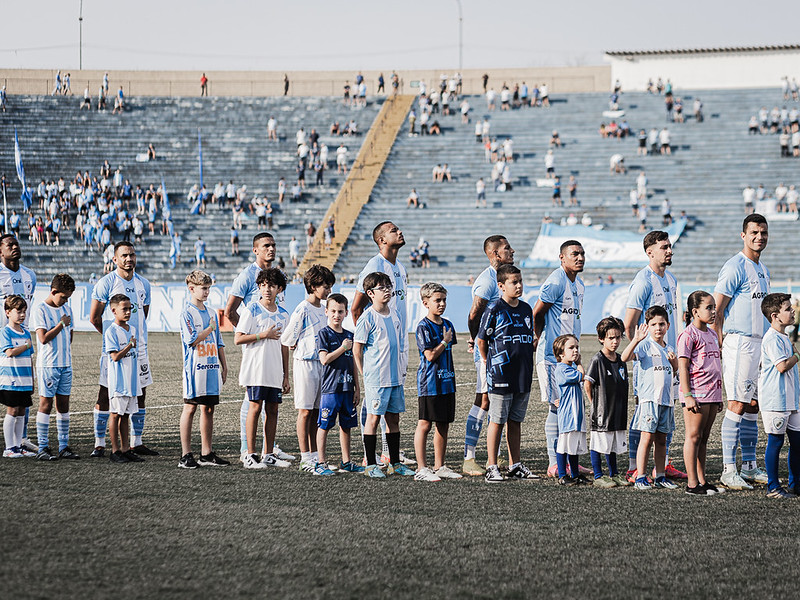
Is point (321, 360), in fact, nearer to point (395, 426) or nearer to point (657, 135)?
point (395, 426)

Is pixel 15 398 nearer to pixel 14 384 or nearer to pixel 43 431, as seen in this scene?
pixel 14 384

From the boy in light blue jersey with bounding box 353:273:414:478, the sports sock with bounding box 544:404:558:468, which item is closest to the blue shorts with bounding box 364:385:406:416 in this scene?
the boy in light blue jersey with bounding box 353:273:414:478

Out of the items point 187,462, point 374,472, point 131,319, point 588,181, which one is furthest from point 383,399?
point 588,181

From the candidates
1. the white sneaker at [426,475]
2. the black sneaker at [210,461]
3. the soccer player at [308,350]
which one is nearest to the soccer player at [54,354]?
the black sneaker at [210,461]

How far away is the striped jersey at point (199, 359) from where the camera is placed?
28.4 feet

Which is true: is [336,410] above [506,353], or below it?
below

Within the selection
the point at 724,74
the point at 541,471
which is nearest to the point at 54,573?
the point at 541,471

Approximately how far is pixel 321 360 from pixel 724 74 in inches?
1919

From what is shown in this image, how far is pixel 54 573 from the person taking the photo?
17.0ft

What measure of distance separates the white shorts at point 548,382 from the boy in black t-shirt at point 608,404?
0.44 meters

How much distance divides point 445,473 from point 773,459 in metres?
2.54

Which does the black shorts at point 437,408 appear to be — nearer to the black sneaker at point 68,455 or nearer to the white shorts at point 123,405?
the white shorts at point 123,405

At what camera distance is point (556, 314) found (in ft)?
28.6

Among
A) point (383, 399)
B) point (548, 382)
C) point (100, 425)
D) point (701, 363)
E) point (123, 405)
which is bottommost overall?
point (100, 425)
